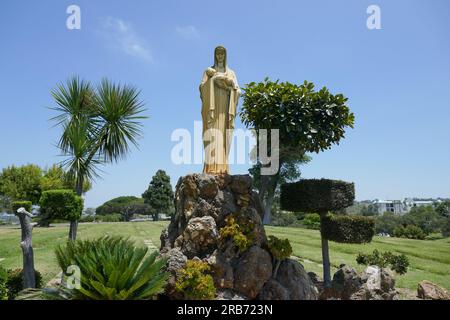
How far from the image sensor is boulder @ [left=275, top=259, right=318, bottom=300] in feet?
25.3

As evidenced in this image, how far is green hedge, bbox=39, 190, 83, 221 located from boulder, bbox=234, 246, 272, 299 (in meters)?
5.33

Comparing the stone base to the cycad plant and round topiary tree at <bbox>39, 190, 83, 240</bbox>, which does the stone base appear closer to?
the cycad plant

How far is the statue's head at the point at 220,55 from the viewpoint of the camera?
944 cm

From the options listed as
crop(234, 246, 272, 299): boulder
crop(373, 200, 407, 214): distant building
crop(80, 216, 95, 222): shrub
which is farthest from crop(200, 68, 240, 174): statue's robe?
crop(373, 200, 407, 214): distant building

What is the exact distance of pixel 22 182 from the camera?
33.4 meters

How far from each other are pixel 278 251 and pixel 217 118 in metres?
4.12

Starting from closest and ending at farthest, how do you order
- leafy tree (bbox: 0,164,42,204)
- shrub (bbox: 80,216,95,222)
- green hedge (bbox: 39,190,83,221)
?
green hedge (bbox: 39,190,83,221) → leafy tree (bbox: 0,164,42,204) → shrub (bbox: 80,216,95,222)

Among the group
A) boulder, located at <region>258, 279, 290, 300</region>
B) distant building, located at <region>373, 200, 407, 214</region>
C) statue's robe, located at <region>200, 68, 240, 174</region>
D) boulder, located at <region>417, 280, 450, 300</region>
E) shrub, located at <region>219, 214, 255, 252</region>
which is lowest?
distant building, located at <region>373, 200, 407, 214</region>

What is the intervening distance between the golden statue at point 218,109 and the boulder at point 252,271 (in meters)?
2.54

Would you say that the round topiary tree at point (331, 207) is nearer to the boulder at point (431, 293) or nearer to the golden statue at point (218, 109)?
the boulder at point (431, 293)

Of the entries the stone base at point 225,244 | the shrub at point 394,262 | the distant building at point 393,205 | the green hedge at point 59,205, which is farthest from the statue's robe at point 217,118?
the distant building at point 393,205

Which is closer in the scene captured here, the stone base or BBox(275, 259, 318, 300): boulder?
the stone base

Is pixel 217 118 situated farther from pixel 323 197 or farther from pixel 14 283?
pixel 14 283
